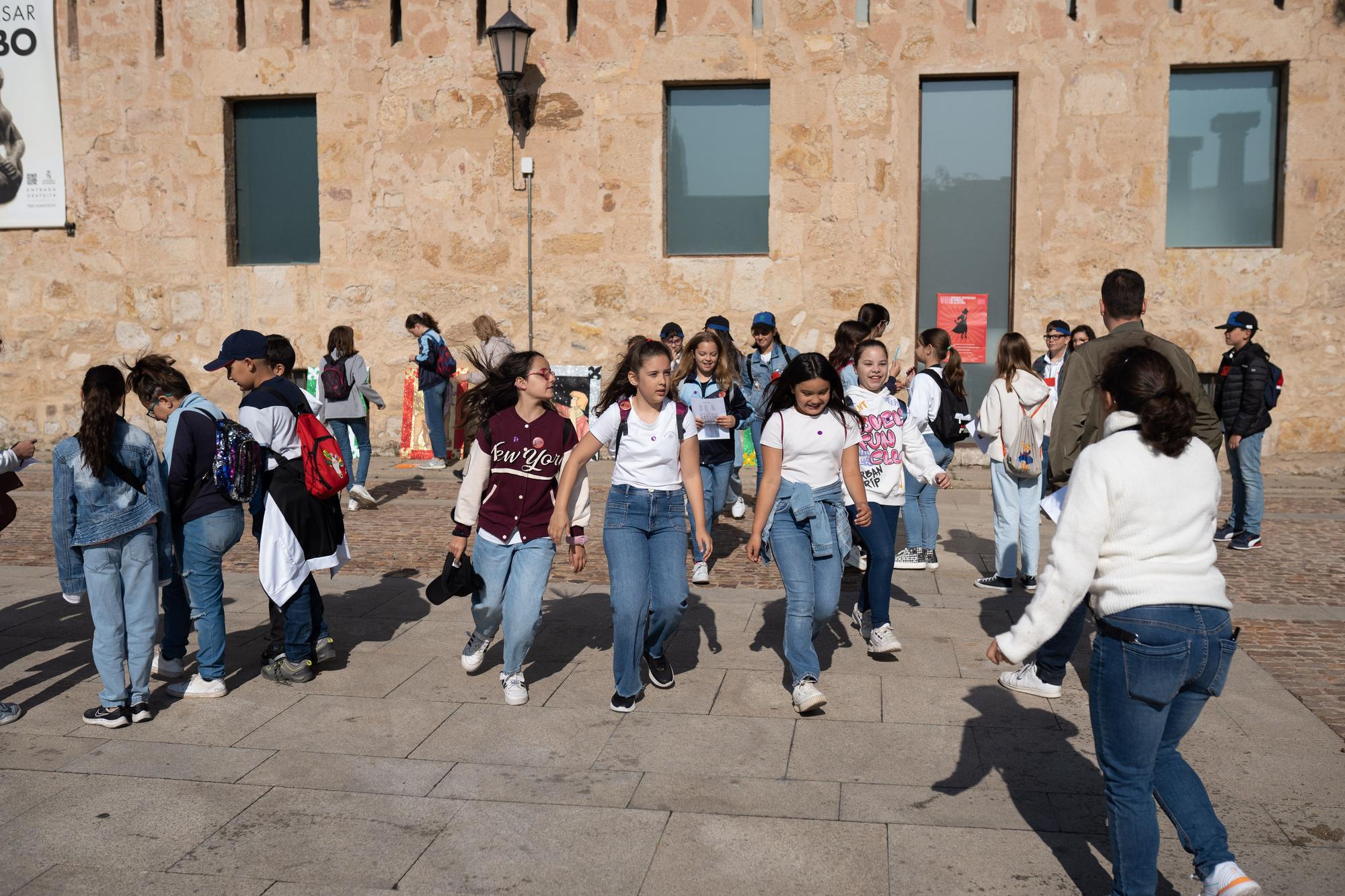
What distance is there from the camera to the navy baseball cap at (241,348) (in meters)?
6.36

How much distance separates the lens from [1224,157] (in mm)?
14227

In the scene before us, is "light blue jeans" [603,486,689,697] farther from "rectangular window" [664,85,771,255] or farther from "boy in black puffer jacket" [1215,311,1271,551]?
"rectangular window" [664,85,771,255]

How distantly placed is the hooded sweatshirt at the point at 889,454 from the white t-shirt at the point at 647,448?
4.62 ft

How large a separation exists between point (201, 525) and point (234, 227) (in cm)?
1096

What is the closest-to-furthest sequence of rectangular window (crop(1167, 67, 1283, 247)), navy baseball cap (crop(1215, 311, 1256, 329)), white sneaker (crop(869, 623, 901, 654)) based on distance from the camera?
white sneaker (crop(869, 623, 901, 654))
navy baseball cap (crop(1215, 311, 1256, 329))
rectangular window (crop(1167, 67, 1283, 247))

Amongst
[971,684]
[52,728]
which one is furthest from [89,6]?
[971,684]

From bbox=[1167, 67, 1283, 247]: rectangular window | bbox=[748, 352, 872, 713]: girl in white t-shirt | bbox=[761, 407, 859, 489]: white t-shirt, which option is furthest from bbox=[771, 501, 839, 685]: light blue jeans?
bbox=[1167, 67, 1283, 247]: rectangular window

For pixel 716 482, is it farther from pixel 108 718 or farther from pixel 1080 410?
pixel 108 718

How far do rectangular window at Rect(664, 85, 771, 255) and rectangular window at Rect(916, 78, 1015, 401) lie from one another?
1.94 metres

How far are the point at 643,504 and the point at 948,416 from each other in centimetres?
344

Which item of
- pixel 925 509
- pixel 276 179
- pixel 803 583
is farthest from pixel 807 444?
pixel 276 179

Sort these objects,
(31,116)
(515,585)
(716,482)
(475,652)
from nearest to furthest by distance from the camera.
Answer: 1. (515,585)
2. (475,652)
3. (716,482)
4. (31,116)

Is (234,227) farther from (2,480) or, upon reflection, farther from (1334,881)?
(1334,881)

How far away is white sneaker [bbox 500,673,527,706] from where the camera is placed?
19.6ft
